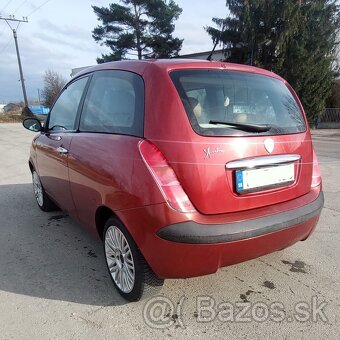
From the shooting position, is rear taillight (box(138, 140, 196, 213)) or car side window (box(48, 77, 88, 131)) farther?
car side window (box(48, 77, 88, 131))

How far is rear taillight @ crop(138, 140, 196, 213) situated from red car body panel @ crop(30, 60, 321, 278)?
0.10 feet

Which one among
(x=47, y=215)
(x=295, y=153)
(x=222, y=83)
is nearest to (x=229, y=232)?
(x=295, y=153)

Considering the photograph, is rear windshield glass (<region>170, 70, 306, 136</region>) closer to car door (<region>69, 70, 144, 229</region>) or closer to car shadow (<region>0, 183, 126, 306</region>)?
car door (<region>69, 70, 144, 229</region>)

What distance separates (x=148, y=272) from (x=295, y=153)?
4.55ft

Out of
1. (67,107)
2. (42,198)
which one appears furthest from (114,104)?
(42,198)

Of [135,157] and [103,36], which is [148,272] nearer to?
[135,157]

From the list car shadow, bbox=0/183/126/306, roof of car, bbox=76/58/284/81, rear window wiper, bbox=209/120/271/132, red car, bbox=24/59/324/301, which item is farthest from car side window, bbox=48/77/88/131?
rear window wiper, bbox=209/120/271/132

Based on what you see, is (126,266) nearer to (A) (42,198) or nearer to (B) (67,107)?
(B) (67,107)

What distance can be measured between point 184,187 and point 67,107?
6.70ft

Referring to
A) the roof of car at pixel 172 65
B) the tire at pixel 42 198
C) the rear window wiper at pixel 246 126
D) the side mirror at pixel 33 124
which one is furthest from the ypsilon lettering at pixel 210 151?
the tire at pixel 42 198

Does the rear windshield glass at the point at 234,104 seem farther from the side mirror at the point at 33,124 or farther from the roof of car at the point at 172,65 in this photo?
the side mirror at the point at 33,124

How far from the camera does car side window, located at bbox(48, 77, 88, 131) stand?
11.2 feet

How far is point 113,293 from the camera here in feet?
9.05

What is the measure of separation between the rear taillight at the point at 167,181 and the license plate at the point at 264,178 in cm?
40
